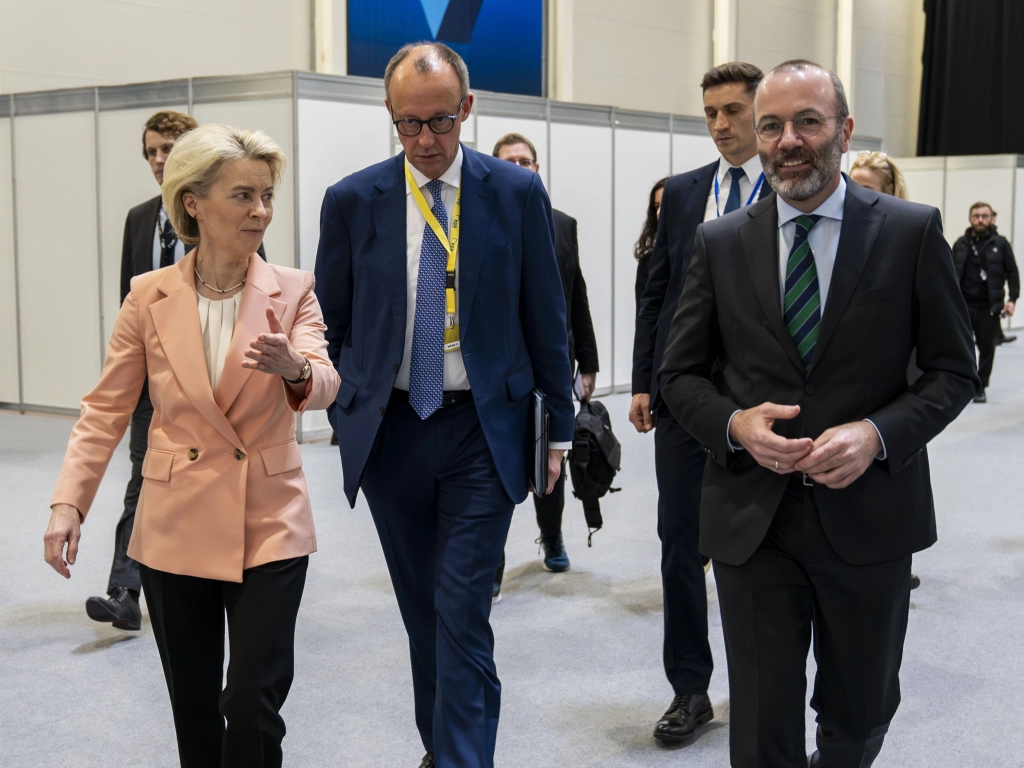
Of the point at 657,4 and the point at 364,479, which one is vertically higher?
the point at 657,4

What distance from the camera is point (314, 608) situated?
4.73 m

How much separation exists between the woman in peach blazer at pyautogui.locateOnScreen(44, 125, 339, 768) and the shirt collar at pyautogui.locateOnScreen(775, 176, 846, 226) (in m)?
0.99

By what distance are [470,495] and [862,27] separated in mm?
18990

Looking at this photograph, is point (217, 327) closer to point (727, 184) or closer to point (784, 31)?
point (727, 184)

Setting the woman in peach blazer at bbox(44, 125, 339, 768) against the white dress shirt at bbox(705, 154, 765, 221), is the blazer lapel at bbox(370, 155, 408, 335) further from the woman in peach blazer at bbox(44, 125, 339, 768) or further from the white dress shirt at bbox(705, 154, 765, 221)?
the white dress shirt at bbox(705, 154, 765, 221)

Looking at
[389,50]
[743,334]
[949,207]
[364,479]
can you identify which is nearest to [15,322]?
[389,50]

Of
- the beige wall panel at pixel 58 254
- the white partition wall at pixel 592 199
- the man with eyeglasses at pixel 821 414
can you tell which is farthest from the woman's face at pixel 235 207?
the white partition wall at pixel 592 199

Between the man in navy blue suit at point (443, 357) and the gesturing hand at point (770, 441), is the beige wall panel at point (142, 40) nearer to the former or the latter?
the man in navy blue suit at point (443, 357)

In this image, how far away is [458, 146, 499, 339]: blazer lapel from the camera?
9.27 feet


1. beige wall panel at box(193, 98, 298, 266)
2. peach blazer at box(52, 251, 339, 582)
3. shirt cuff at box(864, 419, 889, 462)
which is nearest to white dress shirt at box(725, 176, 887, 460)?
shirt cuff at box(864, 419, 889, 462)

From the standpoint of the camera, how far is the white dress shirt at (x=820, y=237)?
93.6 inches

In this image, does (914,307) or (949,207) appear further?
(949,207)

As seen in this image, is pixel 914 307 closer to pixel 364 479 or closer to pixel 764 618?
pixel 764 618

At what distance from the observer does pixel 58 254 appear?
9977 mm
